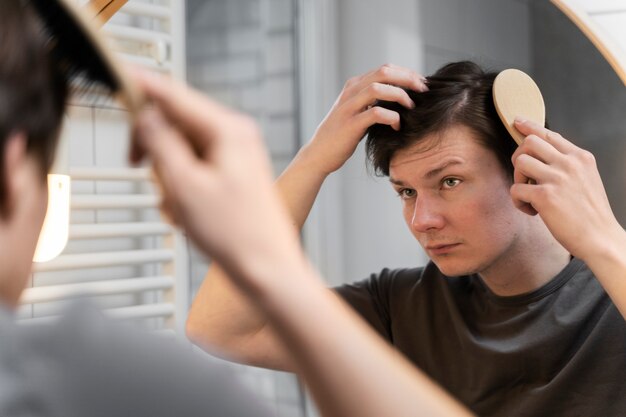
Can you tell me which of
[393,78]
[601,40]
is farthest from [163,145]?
[601,40]

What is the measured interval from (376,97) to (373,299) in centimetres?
38

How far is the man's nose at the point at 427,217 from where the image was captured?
116 centimetres

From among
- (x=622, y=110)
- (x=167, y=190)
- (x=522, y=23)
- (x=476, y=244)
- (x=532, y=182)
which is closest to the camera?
(x=167, y=190)

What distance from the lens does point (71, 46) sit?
37 cm

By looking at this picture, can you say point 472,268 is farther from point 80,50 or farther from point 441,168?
point 80,50

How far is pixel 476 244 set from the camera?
116 cm

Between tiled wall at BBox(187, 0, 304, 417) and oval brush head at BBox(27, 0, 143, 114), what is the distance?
1.39 metres

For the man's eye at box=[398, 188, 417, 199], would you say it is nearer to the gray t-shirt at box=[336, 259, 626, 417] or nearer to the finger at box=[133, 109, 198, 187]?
the gray t-shirt at box=[336, 259, 626, 417]

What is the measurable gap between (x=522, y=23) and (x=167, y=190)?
161 cm

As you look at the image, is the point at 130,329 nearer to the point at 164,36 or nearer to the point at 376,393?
the point at 376,393

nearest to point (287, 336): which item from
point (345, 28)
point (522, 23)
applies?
point (522, 23)

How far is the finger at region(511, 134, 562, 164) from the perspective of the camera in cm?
101

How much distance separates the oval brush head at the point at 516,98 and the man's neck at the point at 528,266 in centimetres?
20

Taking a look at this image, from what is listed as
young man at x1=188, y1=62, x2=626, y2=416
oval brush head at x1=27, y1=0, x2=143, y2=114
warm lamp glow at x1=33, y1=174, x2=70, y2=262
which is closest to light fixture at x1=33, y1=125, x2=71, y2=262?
warm lamp glow at x1=33, y1=174, x2=70, y2=262
